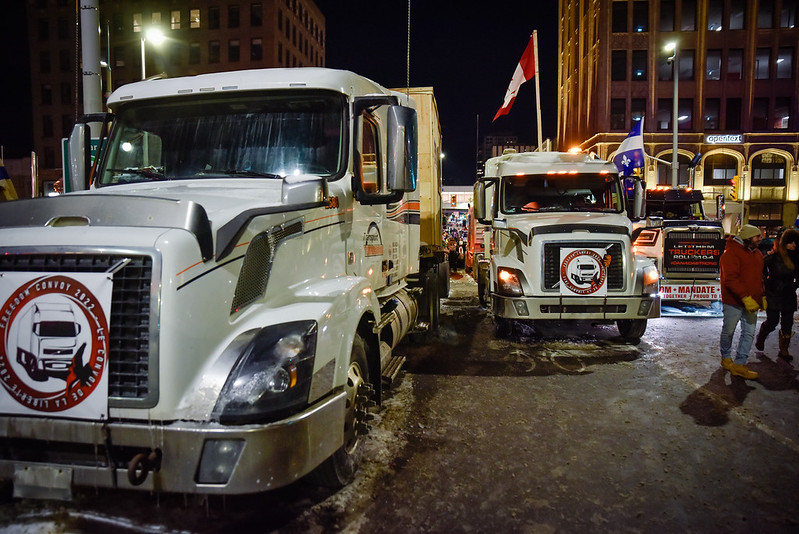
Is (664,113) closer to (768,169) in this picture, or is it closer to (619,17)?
(619,17)

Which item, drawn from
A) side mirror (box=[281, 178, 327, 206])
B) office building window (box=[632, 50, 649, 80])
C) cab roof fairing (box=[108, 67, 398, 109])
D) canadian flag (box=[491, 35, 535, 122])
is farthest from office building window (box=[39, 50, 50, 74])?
side mirror (box=[281, 178, 327, 206])

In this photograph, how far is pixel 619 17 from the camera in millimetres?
43969

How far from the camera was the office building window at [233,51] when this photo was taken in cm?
5472

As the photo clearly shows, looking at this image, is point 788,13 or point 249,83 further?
point 788,13

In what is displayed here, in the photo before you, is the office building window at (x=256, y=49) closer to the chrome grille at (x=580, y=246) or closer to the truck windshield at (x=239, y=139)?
the chrome grille at (x=580, y=246)

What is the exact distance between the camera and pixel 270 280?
129 inches

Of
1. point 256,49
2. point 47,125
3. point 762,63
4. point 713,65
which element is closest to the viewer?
point 762,63

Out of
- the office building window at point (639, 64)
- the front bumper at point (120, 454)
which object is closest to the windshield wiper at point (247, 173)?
the front bumper at point (120, 454)

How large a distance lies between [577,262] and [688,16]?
4599 cm

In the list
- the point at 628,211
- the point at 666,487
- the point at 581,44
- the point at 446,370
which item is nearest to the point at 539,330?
the point at 628,211

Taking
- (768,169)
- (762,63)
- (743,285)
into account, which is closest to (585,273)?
(743,285)

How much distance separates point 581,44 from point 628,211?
153ft

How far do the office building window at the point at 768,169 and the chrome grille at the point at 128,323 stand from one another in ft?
167

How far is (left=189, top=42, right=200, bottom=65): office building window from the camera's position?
5588 centimetres
